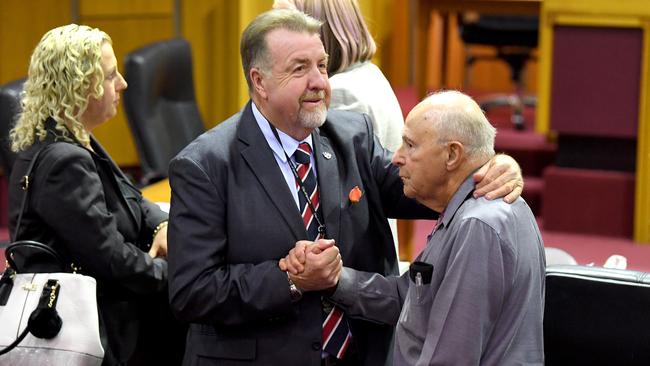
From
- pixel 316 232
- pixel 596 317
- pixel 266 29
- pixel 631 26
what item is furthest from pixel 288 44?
pixel 631 26

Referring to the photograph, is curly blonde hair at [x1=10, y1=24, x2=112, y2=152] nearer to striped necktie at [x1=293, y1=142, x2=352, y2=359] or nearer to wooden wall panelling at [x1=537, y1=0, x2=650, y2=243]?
striped necktie at [x1=293, y1=142, x2=352, y2=359]

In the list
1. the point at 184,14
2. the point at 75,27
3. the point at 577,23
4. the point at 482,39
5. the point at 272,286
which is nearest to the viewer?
the point at 272,286

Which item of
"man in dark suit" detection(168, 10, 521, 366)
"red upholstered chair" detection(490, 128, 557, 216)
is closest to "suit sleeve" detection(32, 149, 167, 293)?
"man in dark suit" detection(168, 10, 521, 366)

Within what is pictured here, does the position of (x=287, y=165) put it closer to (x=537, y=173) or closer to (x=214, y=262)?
(x=214, y=262)

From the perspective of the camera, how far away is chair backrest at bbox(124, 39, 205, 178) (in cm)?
514

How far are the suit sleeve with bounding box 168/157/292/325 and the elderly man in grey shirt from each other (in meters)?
0.33

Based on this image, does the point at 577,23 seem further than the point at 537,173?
No

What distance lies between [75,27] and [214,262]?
949mm

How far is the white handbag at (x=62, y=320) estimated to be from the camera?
282cm

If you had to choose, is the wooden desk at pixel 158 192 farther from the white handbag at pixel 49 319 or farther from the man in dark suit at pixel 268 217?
the man in dark suit at pixel 268 217

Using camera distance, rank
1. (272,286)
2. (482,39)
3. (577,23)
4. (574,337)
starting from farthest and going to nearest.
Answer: (482,39) → (577,23) → (574,337) → (272,286)

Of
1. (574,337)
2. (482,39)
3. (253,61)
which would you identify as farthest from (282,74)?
(482,39)

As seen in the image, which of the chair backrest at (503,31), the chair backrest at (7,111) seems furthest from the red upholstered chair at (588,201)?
the chair backrest at (7,111)

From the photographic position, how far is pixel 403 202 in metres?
2.85
